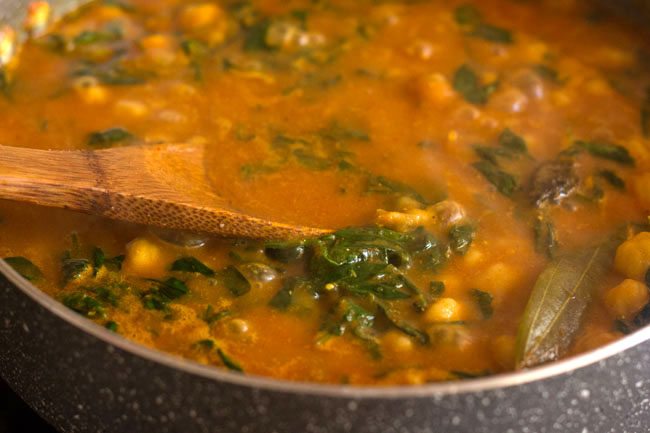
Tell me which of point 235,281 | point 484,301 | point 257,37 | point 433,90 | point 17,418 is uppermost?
point 257,37

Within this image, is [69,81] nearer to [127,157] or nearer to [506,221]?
[127,157]

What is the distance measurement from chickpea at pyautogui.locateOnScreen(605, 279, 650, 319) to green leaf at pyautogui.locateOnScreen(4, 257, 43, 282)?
4.84ft

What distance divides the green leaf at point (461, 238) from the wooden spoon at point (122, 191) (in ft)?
1.19

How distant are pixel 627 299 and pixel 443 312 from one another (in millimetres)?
475

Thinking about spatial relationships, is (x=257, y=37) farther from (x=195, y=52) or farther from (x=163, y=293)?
(x=163, y=293)

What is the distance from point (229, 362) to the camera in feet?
6.12

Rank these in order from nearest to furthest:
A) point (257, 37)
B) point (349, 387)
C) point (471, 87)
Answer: point (349, 387), point (471, 87), point (257, 37)

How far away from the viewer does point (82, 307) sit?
197cm

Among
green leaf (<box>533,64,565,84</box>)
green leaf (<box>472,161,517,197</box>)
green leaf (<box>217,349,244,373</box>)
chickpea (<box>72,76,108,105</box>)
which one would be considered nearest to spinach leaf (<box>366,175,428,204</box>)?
green leaf (<box>472,161,517,197</box>)

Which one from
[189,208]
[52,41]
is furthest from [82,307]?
[52,41]

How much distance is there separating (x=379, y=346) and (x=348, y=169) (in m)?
0.69

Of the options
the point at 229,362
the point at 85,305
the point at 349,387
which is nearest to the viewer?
the point at 349,387

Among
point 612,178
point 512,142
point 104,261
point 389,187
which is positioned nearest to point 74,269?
point 104,261

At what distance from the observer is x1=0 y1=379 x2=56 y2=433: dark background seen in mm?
2166
